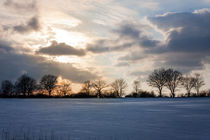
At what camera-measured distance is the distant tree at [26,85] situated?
95438 mm

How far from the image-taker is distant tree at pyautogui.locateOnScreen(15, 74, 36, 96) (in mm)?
95438

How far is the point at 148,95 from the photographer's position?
77.3 meters

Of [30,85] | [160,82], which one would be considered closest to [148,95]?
[160,82]

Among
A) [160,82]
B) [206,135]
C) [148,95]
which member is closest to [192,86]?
[160,82]

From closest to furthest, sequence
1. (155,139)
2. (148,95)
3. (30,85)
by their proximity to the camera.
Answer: (155,139)
(148,95)
(30,85)

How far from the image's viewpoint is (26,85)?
313 ft

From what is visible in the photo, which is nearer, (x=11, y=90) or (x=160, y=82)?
(x=160, y=82)

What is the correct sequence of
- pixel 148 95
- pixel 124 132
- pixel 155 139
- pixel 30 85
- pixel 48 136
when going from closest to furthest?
pixel 155 139 → pixel 48 136 → pixel 124 132 → pixel 148 95 → pixel 30 85

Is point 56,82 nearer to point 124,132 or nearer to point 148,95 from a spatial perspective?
point 148,95

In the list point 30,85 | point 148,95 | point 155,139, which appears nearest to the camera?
point 155,139

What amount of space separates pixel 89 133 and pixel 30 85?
90.5 metres

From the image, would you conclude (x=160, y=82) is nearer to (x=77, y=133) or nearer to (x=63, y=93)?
(x=63, y=93)

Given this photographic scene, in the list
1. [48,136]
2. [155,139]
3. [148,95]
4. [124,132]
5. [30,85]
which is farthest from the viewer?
[30,85]

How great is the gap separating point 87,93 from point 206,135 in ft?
291
